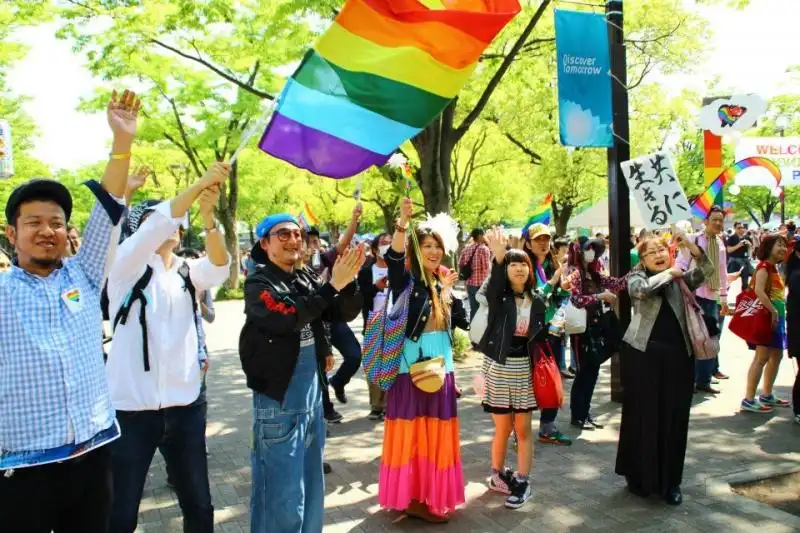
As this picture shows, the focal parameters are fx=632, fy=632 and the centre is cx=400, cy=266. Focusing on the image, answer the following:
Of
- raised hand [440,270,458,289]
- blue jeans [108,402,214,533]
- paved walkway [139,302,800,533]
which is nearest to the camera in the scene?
blue jeans [108,402,214,533]

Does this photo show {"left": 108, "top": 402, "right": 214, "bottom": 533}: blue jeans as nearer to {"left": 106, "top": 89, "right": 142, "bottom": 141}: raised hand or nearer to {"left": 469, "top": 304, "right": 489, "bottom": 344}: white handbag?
{"left": 106, "top": 89, "right": 142, "bottom": 141}: raised hand

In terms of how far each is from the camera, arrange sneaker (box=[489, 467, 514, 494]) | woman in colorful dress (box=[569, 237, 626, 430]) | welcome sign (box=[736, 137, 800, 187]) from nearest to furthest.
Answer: sneaker (box=[489, 467, 514, 494]) → woman in colorful dress (box=[569, 237, 626, 430]) → welcome sign (box=[736, 137, 800, 187])

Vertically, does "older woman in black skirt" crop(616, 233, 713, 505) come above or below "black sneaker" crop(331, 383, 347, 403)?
above

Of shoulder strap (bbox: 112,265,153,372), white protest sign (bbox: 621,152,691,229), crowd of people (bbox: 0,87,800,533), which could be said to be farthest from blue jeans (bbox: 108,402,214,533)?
white protest sign (bbox: 621,152,691,229)

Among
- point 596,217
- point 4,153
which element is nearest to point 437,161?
point 4,153

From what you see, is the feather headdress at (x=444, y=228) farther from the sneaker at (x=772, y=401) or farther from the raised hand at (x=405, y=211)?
the sneaker at (x=772, y=401)

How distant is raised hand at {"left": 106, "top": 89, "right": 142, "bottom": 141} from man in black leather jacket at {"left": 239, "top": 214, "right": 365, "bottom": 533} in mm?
952

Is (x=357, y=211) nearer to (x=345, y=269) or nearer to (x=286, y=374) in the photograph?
(x=345, y=269)

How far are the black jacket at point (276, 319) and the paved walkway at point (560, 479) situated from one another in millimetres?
1552

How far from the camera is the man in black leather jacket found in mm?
3154

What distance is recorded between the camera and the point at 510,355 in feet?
15.6

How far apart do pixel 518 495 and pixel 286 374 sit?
223 centimetres

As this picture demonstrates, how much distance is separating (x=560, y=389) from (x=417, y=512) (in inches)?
56.3

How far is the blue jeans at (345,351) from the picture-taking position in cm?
696
